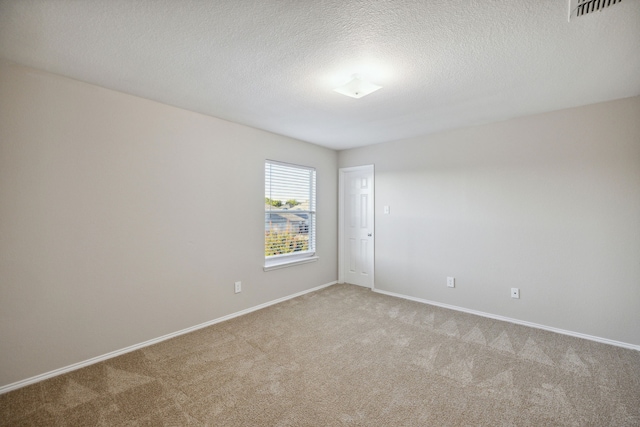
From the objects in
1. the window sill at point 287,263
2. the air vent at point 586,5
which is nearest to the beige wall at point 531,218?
the window sill at point 287,263

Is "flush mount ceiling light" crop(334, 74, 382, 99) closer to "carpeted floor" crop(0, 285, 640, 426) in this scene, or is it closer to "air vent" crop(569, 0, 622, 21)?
"air vent" crop(569, 0, 622, 21)

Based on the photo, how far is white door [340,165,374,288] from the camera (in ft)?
14.9

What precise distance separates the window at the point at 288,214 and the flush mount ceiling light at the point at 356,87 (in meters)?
1.80

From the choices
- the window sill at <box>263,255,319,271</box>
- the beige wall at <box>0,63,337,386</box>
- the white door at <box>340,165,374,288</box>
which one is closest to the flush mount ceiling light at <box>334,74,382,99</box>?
the beige wall at <box>0,63,337,386</box>

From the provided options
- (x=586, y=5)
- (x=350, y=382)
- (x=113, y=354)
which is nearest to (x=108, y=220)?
(x=113, y=354)

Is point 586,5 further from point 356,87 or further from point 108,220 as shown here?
point 108,220

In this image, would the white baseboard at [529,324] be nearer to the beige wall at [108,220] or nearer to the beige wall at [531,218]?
the beige wall at [531,218]

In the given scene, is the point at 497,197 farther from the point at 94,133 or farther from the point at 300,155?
the point at 94,133

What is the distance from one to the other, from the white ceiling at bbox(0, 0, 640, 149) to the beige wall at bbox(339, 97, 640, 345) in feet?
1.48

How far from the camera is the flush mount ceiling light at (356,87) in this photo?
217cm

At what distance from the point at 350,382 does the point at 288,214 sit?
97.8 inches

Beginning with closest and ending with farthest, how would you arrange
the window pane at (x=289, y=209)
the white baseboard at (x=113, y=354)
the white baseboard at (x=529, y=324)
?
the white baseboard at (x=113, y=354)
the white baseboard at (x=529, y=324)
the window pane at (x=289, y=209)

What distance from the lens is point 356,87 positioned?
222 centimetres

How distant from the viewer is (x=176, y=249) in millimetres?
2877
